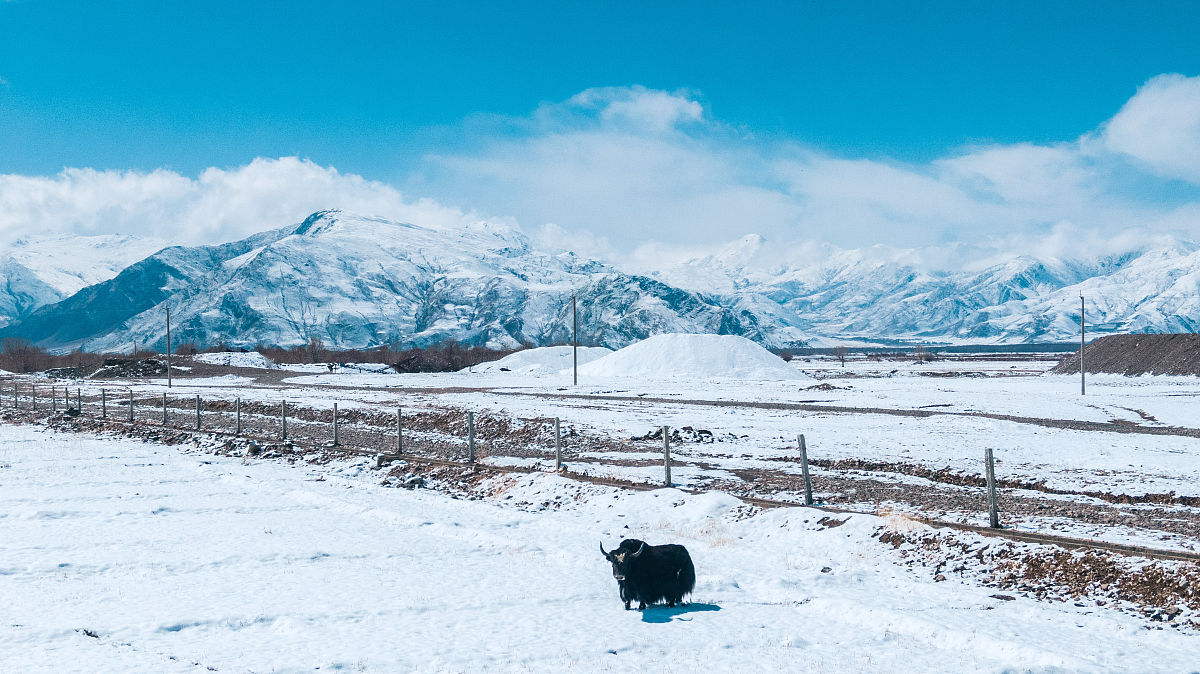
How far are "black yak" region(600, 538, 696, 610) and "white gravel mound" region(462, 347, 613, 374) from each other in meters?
98.7

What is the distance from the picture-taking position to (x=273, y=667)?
30.7 feet

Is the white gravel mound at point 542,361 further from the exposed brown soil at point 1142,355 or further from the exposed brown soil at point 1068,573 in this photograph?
the exposed brown soil at point 1068,573

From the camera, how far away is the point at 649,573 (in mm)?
11930

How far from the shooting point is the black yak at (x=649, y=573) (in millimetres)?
11797

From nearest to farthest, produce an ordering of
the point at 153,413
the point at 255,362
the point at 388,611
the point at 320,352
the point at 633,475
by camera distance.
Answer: the point at 388,611 < the point at 633,475 < the point at 153,413 < the point at 255,362 < the point at 320,352

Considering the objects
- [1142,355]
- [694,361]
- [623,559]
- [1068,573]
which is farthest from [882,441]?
[1142,355]

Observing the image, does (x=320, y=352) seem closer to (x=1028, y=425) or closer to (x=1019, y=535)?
(x=1028, y=425)

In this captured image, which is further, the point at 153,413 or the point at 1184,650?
the point at 153,413

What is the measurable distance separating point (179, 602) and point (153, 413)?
145 feet

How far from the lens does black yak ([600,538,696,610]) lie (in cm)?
1180

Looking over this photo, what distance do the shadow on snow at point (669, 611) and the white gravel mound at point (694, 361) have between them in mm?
74156

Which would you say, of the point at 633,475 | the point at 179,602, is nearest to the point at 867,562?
the point at 633,475

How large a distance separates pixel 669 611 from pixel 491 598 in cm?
282

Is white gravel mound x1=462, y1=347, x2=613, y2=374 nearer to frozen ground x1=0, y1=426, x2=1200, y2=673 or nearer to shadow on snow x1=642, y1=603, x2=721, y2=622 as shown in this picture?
frozen ground x1=0, y1=426, x2=1200, y2=673
